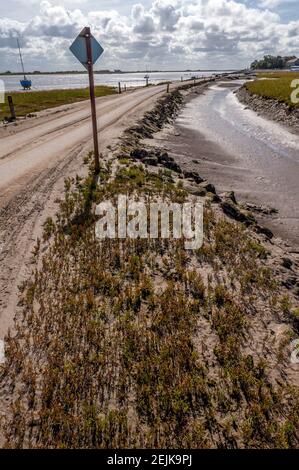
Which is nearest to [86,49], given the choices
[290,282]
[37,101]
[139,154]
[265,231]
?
[139,154]

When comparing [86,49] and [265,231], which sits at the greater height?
[86,49]

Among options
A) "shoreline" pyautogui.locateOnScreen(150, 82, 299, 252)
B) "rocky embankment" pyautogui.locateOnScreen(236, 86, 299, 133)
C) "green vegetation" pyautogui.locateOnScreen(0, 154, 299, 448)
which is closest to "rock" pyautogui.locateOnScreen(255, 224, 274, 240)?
"shoreline" pyautogui.locateOnScreen(150, 82, 299, 252)

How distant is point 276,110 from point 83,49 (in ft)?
121

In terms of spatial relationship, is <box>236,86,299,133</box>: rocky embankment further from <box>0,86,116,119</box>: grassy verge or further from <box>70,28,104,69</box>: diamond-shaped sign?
<box>70,28,104,69</box>: diamond-shaped sign

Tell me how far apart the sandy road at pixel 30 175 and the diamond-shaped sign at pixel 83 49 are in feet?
15.0

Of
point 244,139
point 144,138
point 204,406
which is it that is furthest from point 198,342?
point 244,139

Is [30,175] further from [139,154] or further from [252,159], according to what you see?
[252,159]

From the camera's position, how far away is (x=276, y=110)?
42781 millimetres

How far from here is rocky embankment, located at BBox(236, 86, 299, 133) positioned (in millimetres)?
36453

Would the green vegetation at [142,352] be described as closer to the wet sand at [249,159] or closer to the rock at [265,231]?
the rock at [265,231]

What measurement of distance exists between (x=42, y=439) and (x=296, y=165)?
74.5 ft

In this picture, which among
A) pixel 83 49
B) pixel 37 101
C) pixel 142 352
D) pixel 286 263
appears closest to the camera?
pixel 142 352

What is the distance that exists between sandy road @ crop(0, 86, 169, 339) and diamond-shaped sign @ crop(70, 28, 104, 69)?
4.57m

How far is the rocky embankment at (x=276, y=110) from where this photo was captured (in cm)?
3645
